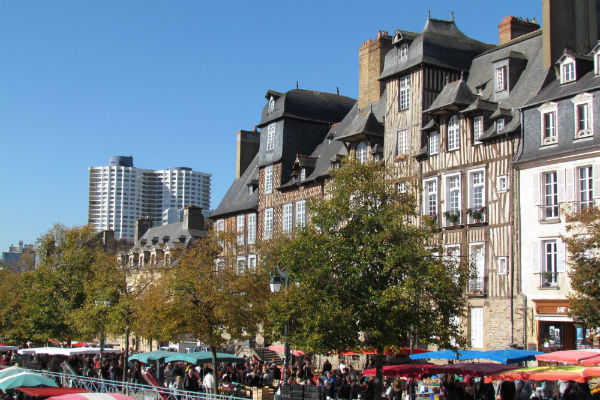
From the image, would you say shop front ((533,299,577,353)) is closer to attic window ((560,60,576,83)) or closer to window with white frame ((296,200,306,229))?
attic window ((560,60,576,83))

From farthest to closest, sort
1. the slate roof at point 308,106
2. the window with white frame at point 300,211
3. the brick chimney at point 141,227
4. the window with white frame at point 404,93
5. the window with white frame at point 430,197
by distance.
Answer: the brick chimney at point 141,227 < the slate roof at point 308,106 < the window with white frame at point 300,211 < the window with white frame at point 404,93 < the window with white frame at point 430,197

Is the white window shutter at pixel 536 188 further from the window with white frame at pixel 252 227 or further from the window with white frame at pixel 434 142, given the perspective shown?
the window with white frame at pixel 252 227

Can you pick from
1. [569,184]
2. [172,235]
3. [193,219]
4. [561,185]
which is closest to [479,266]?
[561,185]

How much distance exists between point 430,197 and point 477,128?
354 cm

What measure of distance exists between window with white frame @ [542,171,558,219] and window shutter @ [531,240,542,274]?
990 millimetres

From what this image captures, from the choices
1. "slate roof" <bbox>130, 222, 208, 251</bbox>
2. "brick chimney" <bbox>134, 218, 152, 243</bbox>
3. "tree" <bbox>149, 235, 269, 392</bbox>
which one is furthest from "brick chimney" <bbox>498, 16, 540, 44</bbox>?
"brick chimney" <bbox>134, 218, 152, 243</bbox>

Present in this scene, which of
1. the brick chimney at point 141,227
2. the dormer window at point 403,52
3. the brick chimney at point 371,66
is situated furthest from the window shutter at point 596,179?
the brick chimney at point 141,227

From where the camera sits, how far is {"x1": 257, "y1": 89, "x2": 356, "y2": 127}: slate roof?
150 ft

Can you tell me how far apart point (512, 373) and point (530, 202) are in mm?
9730

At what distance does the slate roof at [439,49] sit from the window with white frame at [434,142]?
10.9 ft

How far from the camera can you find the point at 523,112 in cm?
2881

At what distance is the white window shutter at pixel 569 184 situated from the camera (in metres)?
26.6

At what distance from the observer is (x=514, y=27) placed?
116 feet

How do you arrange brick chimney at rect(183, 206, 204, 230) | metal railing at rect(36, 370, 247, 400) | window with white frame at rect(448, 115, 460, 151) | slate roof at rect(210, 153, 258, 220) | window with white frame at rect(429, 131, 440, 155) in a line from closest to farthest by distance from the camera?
metal railing at rect(36, 370, 247, 400), window with white frame at rect(448, 115, 460, 151), window with white frame at rect(429, 131, 440, 155), slate roof at rect(210, 153, 258, 220), brick chimney at rect(183, 206, 204, 230)
